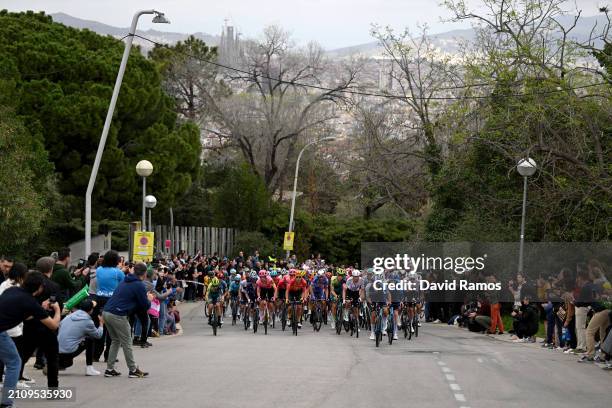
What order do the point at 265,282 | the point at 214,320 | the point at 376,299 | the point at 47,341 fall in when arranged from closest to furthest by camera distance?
the point at 47,341
the point at 376,299
the point at 214,320
the point at 265,282

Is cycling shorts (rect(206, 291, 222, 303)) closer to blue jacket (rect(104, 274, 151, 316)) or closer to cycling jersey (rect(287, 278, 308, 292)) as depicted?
cycling jersey (rect(287, 278, 308, 292))

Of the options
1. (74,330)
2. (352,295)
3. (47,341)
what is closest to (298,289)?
(352,295)

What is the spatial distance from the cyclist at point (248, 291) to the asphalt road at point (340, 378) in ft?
17.4

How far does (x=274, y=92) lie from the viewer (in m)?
73.4

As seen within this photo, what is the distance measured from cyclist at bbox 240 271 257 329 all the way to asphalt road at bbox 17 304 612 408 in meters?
5.30

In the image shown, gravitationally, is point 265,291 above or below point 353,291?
below

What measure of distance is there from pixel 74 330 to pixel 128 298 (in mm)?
1015

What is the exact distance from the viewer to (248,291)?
101 ft

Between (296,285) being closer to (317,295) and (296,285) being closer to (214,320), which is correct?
(317,295)

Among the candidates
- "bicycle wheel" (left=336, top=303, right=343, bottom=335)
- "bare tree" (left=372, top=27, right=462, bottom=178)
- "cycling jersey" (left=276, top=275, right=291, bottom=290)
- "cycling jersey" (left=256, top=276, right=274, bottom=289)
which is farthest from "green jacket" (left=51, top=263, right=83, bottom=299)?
"bare tree" (left=372, top=27, right=462, bottom=178)

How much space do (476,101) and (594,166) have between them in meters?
7.84

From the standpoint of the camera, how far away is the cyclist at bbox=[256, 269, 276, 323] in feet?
99.0

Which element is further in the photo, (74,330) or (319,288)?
(319,288)

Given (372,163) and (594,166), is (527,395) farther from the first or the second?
(372,163)
